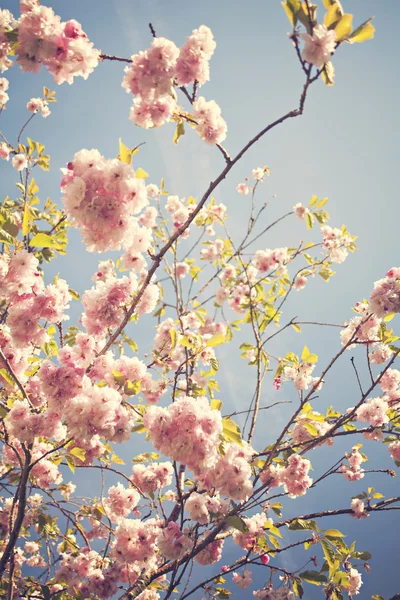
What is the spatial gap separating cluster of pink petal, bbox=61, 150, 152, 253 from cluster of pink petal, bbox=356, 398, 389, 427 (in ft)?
8.83

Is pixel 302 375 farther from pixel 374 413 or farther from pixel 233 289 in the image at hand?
pixel 233 289

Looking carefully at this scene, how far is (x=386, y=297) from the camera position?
2408mm

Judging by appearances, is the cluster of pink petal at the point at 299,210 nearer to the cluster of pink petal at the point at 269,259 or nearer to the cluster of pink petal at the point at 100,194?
the cluster of pink petal at the point at 269,259

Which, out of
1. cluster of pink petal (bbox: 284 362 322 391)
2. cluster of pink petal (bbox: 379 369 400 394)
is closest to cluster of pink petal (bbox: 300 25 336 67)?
cluster of pink petal (bbox: 284 362 322 391)

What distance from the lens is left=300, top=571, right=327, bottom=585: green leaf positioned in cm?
242

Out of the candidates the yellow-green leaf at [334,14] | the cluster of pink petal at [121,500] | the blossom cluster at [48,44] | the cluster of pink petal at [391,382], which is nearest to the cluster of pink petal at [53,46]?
the blossom cluster at [48,44]

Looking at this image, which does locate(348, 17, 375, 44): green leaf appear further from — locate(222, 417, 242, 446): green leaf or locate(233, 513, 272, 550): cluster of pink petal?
locate(233, 513, 272, 550): cluster of pink petal

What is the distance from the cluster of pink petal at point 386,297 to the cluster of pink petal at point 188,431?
155cm

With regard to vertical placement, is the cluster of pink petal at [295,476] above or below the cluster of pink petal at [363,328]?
below

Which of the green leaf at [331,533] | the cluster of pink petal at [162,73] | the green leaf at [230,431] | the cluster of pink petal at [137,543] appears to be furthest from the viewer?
the green leaf at [331,533]

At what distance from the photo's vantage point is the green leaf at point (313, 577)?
2.42m

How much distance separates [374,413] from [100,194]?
115 inches

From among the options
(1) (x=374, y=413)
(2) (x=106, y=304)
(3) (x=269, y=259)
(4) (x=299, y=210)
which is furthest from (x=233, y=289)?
(2) (x=106, y=304)

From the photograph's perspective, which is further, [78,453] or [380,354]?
[380,354]
